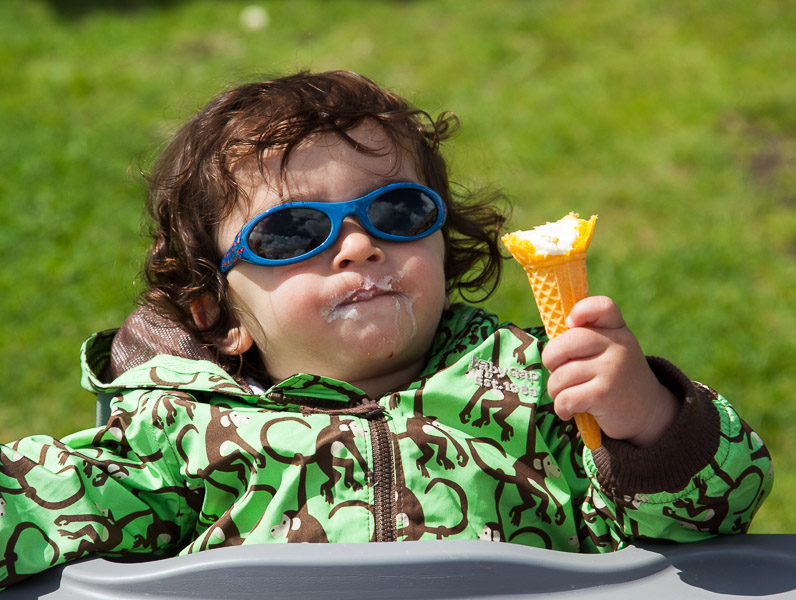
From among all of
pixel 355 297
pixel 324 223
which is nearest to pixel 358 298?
pixel 355 297

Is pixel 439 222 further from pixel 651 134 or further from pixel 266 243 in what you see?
pixel 651 134

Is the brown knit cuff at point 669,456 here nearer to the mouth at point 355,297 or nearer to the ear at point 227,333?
the mouth at point 355,297

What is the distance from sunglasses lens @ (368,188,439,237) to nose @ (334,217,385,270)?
3 centimetres

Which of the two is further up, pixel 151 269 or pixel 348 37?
pixel 348 37

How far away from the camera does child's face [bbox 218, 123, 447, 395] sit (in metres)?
1.69

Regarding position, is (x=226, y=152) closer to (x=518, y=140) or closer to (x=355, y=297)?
(x=355, y=297)

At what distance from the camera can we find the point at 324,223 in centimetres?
170

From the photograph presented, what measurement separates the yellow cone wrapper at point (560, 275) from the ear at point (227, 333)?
0.69m

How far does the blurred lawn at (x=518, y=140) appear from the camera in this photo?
137 inches

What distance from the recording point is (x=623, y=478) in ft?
4.78

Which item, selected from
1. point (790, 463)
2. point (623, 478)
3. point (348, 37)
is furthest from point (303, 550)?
point (348, 37)

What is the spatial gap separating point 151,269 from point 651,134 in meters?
3.26

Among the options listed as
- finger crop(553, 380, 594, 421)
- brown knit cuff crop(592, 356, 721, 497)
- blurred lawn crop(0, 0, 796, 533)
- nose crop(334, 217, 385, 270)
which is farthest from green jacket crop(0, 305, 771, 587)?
blurred lawn crop(0, 0, 796, 533)

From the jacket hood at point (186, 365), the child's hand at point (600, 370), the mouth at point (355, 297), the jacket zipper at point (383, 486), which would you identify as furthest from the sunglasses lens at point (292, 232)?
the child's hand at point (600, 370)
